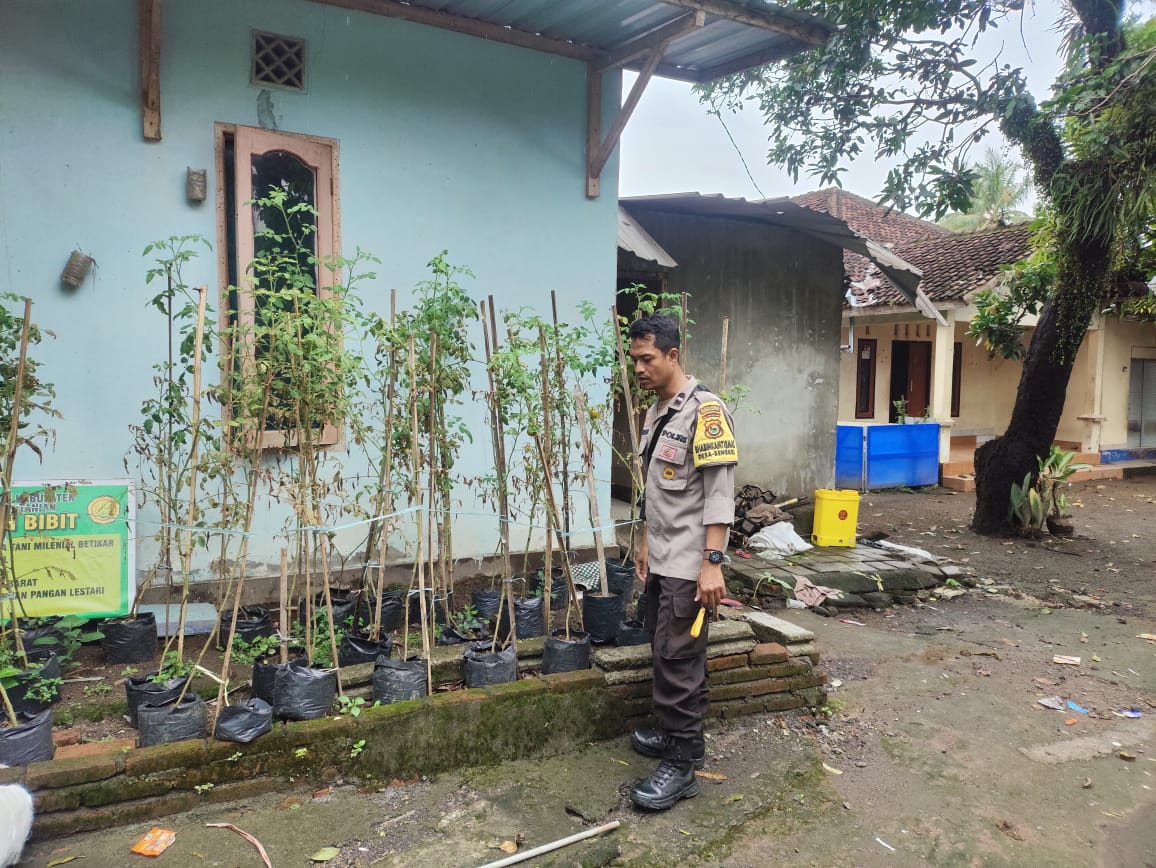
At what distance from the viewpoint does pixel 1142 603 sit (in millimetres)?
6707

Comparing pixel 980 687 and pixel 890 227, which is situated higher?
pixel 890 227

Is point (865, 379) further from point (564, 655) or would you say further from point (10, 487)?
point (10, 487)

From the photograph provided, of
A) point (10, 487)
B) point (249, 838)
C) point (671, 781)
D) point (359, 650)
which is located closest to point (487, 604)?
point (359, 650)

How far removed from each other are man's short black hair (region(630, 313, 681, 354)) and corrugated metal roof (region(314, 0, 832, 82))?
8.54 feet

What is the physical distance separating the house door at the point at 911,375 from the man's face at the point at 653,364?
1331 centimetres

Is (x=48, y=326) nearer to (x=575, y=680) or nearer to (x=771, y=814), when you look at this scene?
(x=575, y=680)

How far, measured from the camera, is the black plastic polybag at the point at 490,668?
362cm

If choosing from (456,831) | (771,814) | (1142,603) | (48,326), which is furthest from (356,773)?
(1142,603)

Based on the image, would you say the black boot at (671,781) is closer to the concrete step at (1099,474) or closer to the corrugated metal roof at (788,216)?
the corrugated metal roof at (788,216)

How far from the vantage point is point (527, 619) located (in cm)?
433

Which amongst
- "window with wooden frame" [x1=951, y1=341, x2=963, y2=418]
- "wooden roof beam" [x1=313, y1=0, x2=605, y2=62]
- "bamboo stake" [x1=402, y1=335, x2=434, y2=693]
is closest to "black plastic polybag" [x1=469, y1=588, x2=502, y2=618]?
"bamboo stake" [x1=402, y1=335, x2=434, y2=693]

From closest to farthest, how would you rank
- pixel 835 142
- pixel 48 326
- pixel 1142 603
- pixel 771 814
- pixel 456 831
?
pixel 456 831, pixel 771 814, pixel 48 326, pixel 1142 603, pixel 835 142

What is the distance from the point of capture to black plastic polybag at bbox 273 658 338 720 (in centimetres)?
Answer: 318

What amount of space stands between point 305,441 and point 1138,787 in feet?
13.2
